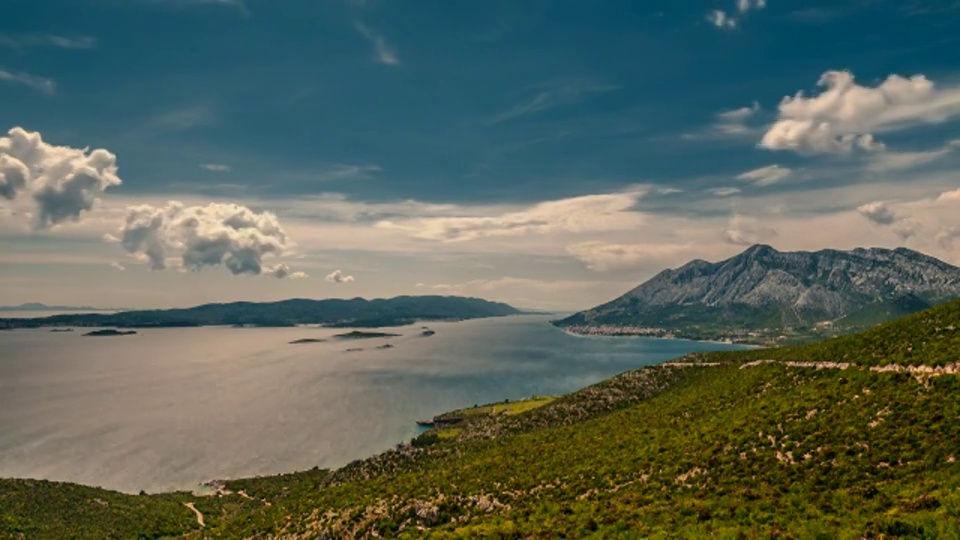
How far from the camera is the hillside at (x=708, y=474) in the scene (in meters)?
27.8

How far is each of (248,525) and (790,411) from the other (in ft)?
226

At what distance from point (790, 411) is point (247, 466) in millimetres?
138425

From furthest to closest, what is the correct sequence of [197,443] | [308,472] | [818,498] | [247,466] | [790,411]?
1. [197,443]
2. [247,466]
3. [308,472]
4. [790,411]
5. [818,498]

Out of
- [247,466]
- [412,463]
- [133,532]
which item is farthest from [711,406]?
[247,466]

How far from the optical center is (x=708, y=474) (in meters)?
37.6

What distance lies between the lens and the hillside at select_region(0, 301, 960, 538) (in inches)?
1093

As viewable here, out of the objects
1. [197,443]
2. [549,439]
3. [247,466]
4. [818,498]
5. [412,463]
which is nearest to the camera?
[818,498]

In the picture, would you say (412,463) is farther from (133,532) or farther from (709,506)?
(709,506)

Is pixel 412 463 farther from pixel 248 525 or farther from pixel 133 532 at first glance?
pixel 133 532

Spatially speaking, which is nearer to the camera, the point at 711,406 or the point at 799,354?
the point at 711,406

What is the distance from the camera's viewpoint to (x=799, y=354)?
76938mm

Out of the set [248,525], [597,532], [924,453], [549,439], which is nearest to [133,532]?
[248,525]

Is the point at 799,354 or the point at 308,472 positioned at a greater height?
the point at 799,354

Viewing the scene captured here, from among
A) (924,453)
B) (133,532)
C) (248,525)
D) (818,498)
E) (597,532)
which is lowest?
(133,532)
